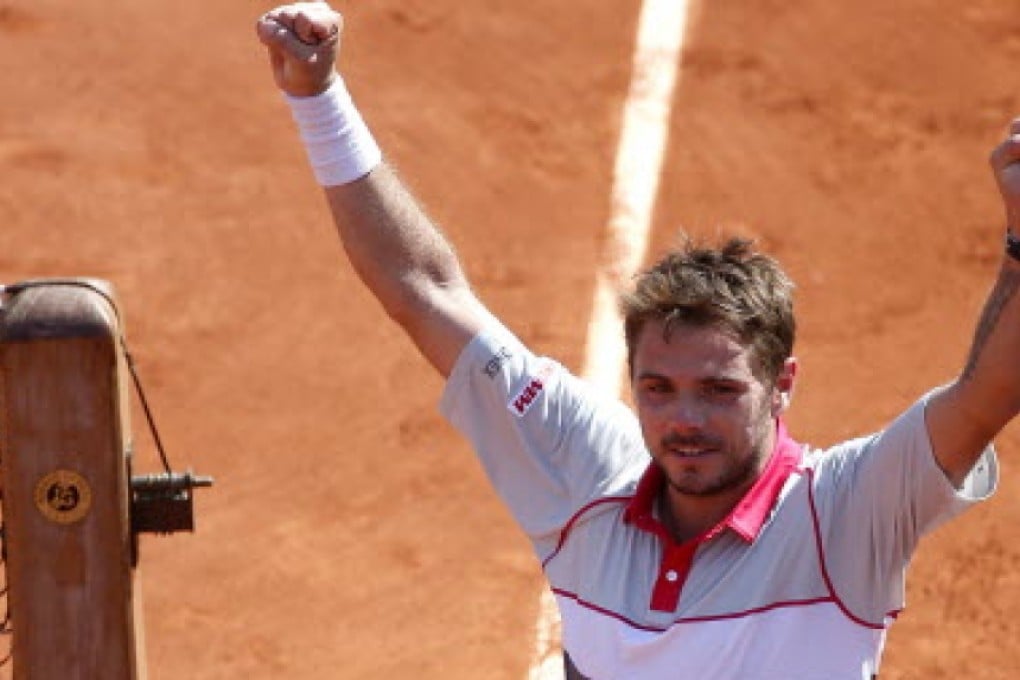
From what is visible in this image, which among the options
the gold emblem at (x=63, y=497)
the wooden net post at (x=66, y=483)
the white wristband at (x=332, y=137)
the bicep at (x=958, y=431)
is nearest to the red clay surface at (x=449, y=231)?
the white wristband at (x=332, y=137)

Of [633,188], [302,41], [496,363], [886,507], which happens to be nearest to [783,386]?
[886,507]

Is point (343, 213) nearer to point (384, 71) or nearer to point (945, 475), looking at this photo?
point (945, 475)

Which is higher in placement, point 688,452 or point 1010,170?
point 1010,170

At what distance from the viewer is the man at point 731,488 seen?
4.61 metres

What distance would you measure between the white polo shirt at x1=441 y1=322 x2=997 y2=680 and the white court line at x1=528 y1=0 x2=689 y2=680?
343 cm

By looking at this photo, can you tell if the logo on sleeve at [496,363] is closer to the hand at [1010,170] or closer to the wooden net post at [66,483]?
the wooden net post at [66,483]

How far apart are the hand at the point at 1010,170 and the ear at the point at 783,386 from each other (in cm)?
62

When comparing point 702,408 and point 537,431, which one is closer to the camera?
point 702,408

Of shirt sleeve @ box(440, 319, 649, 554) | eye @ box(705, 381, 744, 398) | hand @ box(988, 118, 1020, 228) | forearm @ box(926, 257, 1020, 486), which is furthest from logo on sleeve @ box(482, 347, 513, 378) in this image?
hand @ box(988, 118, 1020, 228)

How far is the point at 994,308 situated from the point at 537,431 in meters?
1.03

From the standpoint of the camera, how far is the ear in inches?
192

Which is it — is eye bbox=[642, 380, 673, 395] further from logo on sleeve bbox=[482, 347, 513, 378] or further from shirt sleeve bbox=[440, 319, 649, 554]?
logo on sleeve bbox=[482, 347, 513, 378]

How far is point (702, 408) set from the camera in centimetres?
474

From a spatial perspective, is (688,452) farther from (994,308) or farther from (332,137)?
(332,137)
